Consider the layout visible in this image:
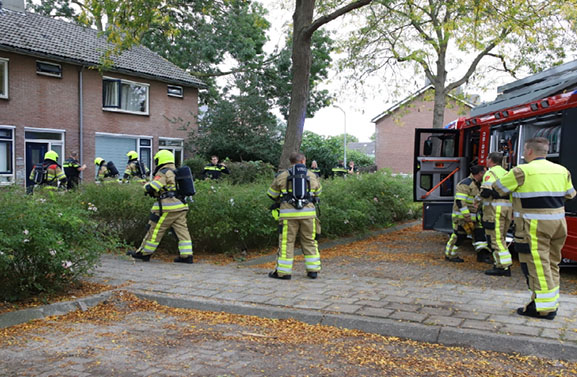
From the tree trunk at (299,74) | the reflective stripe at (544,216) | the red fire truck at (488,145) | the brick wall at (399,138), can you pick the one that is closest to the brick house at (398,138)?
the brick wall at (399,138)

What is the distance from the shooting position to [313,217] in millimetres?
7484

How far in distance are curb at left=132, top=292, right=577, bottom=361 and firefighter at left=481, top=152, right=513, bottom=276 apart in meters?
3.25

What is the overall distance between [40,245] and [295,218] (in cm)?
324

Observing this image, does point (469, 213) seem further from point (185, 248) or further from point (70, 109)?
point (70, 109)

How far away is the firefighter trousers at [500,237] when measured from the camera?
7.80m

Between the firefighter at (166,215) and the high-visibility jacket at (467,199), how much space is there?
4.34 meters

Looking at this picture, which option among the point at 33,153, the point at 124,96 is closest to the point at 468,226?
the point at 33,153

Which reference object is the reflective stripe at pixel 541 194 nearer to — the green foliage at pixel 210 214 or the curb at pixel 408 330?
the curb at pixel 408 330

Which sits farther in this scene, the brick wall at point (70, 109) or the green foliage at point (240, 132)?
the green foliage at point (240, 132)

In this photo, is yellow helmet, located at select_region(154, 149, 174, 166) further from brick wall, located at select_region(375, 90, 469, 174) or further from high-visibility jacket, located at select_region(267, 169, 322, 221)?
brick wall, located at select_region(375, 90, 469, 174)

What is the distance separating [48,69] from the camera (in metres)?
21.4

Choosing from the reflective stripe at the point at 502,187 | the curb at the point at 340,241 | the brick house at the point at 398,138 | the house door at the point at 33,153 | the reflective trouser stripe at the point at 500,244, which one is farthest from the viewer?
the brick house at the point at 398,138

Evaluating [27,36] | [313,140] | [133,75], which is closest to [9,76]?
[27,36]

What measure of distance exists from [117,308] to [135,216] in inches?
135
